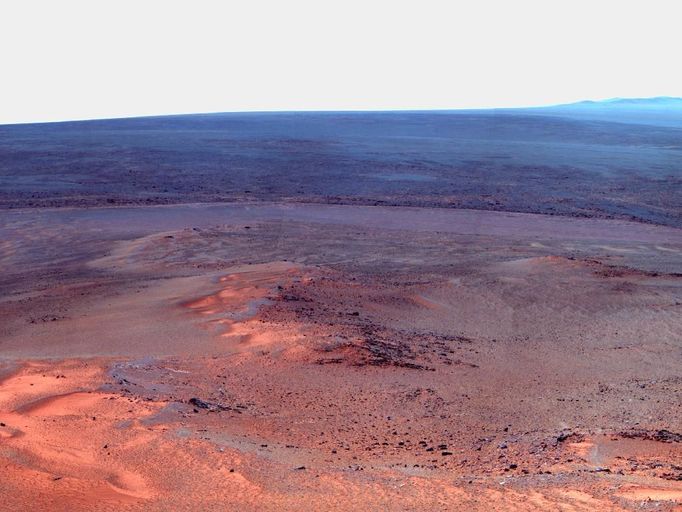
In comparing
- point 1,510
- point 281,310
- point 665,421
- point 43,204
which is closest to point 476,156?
point 43,204

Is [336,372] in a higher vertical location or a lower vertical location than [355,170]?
lower

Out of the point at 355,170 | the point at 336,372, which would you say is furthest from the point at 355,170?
the point at 336,372

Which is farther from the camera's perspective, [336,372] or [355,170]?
[355,170]

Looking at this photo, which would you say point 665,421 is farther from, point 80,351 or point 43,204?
point 43,204

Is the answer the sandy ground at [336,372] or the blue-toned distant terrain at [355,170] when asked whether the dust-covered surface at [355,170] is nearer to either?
the blue-toned distant terrain at [355,170]

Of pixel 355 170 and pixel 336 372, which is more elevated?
pixel 355 170

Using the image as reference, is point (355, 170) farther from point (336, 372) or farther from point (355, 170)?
point (336, 372)
